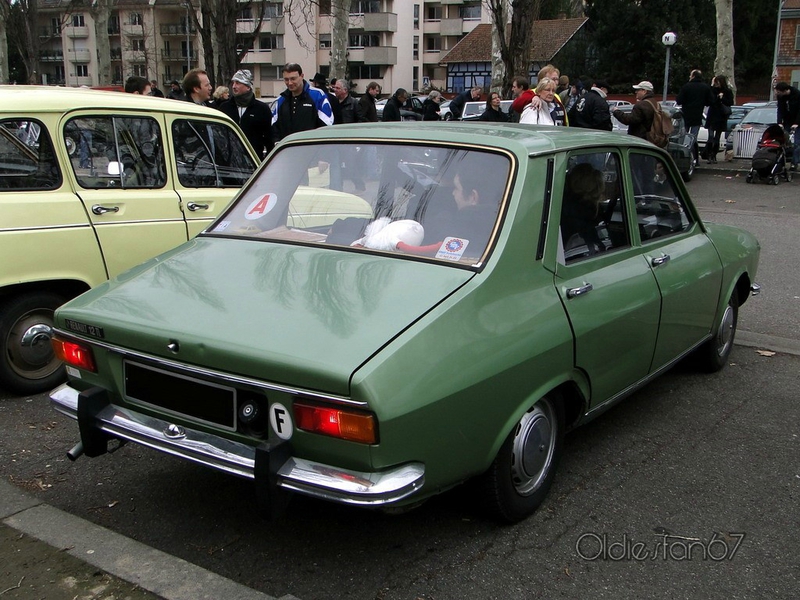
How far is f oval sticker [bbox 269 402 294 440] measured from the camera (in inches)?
114

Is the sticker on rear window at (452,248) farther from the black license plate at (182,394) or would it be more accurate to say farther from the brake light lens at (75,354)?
the brake light lens at (75,354)

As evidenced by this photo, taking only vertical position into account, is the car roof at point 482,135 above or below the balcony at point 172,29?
below

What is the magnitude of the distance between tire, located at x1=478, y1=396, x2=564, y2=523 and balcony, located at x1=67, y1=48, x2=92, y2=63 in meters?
97.8

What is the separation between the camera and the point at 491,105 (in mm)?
13586

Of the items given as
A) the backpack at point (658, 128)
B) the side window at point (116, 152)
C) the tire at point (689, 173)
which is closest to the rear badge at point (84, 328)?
the side window at point (116, 152)

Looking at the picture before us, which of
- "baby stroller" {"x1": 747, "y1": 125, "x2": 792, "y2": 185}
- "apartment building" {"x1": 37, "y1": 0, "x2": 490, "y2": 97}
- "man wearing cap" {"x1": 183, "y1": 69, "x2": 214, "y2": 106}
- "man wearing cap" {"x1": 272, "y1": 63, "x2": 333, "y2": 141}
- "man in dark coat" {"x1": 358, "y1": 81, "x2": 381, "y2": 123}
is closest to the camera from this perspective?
"man wearing cap" {"x1": 183, "y1": 69, "x2": 214, "y2": 106}

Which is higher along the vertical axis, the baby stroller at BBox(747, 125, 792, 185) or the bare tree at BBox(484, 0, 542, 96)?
the bare tree at BBox(484, 0, 542, 96)

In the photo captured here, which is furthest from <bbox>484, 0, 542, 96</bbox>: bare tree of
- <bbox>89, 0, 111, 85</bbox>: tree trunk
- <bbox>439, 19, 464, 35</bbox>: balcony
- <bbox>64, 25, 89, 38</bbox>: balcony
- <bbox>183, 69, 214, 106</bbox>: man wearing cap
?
<bbox>64, 25, 89, 38</bbox>: balcony

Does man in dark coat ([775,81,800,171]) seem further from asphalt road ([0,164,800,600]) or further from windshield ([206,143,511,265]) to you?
windshield ([206,143,511,265])

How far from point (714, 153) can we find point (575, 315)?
681 inches

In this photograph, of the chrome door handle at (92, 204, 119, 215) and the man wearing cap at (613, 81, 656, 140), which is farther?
the man wearing cap at (613, 81, 656, 140)

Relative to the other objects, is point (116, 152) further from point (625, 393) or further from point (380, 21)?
point (380, 21)

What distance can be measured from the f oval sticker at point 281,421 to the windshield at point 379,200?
963 millimetres

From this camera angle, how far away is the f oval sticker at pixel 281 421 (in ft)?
9.48
